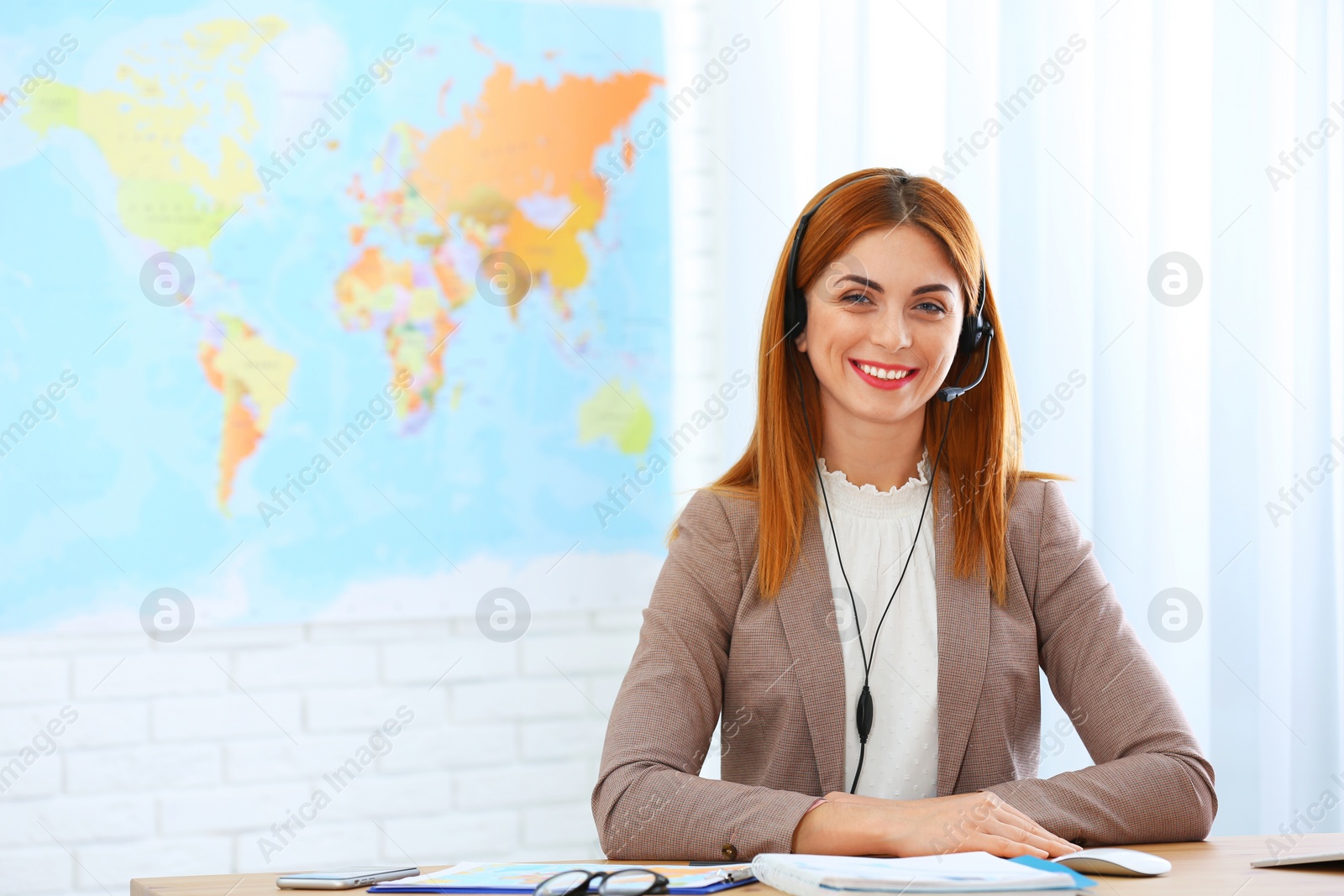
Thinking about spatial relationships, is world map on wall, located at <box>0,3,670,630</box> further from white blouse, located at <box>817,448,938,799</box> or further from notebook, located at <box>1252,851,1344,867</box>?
notebook, located at <box>1252,851,1344,867</box>

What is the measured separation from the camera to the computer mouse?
984 mm

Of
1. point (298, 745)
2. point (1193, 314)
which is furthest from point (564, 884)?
point (1193, 314)

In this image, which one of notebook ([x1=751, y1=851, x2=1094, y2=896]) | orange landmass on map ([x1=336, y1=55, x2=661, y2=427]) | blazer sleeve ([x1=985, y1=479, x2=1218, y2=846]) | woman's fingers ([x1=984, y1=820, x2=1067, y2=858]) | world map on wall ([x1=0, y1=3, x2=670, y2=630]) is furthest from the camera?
orange landmass on map ([x1=336, y1=55, x2=661, y2=427])

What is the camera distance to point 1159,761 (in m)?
1.25

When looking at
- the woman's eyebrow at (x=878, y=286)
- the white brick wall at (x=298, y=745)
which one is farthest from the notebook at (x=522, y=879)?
the white brick wall at (x=298, y=745)

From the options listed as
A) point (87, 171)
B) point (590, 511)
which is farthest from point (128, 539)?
point (590, 511)

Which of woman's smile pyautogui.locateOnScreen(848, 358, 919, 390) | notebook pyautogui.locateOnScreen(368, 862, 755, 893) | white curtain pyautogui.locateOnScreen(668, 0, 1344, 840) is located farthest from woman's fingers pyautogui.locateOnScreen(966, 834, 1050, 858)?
white curtain pyautogui.locateOnScreen(668, 0, 1344, 840)

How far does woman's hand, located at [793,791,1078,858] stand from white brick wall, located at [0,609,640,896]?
1131mm

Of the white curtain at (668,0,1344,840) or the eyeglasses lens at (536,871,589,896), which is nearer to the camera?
the eyeglasses lens at (536,871,589,896)

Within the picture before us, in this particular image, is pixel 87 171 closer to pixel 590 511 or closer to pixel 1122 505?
pixel 590 511

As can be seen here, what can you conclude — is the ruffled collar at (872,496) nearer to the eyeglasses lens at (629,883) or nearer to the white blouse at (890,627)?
the white blouse at (890,627)

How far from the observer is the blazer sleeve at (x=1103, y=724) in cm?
120

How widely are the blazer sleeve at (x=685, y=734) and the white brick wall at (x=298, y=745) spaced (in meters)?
0.79

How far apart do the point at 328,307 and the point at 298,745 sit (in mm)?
801
